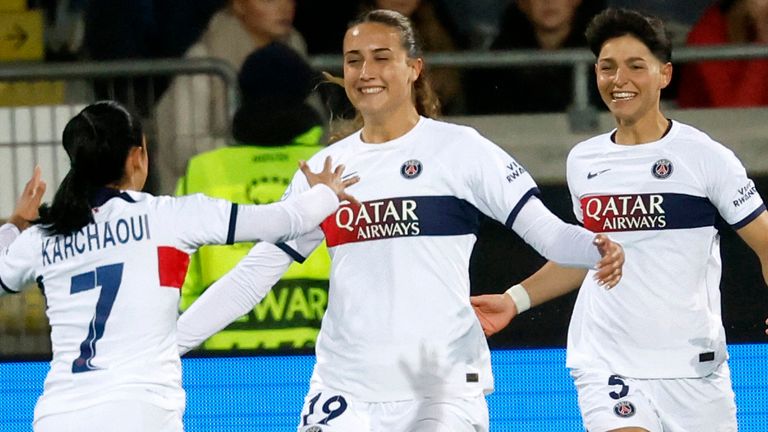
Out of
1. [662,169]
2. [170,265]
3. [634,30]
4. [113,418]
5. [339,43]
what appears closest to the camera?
[113,418]

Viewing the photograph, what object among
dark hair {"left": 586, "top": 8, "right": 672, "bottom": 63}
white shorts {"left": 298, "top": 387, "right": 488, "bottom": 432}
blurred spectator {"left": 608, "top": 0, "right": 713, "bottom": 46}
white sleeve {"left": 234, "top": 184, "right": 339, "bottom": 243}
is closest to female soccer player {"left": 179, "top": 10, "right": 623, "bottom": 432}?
white shorts {"left": 298, "top": 387, "right": 488, "bottom": 432}

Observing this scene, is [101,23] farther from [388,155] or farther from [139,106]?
[388,155]

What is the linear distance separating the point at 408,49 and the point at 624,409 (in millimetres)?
1260

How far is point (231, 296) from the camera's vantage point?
511cm

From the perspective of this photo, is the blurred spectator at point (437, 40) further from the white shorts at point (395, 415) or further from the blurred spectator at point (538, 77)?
the white shorts at point (395, 415)

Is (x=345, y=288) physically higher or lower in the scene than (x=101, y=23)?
lower

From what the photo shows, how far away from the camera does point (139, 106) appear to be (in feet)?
28.5

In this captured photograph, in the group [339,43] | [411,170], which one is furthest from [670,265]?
[339,43]

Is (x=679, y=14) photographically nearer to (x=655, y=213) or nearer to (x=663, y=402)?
(x=655, y=213)

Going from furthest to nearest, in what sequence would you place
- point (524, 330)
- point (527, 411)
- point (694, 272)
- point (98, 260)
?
point (524, 330)
point (527, 411)
point (694, 272)
point (98, 260)

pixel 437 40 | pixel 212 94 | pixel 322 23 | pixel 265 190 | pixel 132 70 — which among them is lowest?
pixel 265 190

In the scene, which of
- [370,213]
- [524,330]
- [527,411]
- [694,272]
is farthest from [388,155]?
[524,330]

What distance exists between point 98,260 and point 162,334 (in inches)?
9.9

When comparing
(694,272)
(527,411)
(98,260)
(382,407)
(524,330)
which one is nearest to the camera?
(98,260)
